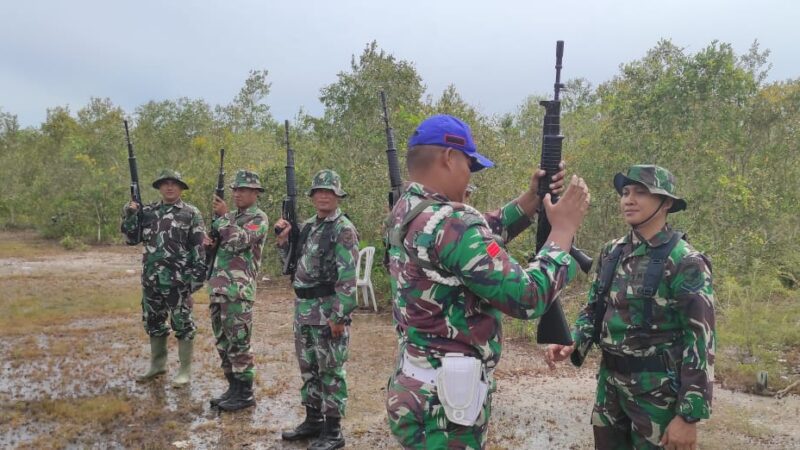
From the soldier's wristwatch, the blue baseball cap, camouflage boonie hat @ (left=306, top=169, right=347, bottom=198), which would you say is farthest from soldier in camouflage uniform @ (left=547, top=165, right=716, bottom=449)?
camouflage boonie hat @ (left=306, top=169, right=347, bottom=198)

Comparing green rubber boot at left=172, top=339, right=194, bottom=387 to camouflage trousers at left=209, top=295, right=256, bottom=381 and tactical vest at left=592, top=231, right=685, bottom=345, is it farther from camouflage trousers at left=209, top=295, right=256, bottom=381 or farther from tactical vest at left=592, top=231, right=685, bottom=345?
tactical vest at left=592, top=231, right=685, bottom=345

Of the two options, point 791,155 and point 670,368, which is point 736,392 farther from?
point 791,155

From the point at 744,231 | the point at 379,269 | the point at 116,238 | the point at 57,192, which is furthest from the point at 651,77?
the point at 57,192

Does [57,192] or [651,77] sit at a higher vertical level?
[651,77]

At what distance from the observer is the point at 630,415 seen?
2762 millimetres

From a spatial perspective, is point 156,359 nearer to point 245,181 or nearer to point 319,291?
point 245,181

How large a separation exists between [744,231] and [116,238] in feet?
65.4

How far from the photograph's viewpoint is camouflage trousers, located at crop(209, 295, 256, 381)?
5043 millimetres

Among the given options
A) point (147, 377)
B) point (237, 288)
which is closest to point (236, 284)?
point (237, 288)

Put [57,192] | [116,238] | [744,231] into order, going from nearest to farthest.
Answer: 1. [744,231]
2. [116,238]
3. [57,192]

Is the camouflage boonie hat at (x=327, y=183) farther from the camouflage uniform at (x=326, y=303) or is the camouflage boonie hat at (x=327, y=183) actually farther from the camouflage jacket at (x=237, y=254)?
the camouflage jacket at (x=237, y=254)

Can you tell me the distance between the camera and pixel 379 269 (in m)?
10.1

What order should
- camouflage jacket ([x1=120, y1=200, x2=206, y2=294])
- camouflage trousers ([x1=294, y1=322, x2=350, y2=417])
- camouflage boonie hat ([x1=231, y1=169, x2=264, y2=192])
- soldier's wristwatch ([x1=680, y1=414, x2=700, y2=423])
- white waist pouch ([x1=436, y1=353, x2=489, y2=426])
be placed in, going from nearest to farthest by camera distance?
1. white waist pouch ([x1=436, y1=353, x2=489, y2=426])
2. soldier's wristwatch ([x1=680, y1=414, x2=700, y2=423])
3. camouflage trousers ([x1=294, y1=322, x2=350, y2=417])
4. camouflage boonie hat ([x1=231, y1=169, x2=264, y2=192])
5. camouflage jacket ([x1=120, y1=200, x2=206, y2=294])

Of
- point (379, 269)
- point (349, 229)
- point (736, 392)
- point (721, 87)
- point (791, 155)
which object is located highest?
point (721, 87)
